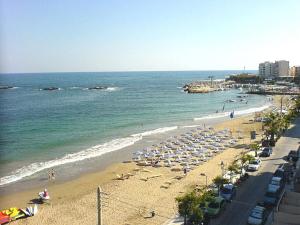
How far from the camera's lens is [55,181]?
2962 centimetres

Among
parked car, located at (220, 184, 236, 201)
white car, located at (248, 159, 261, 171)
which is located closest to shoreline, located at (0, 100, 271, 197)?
white car, located at (248, 159, 261, 171)

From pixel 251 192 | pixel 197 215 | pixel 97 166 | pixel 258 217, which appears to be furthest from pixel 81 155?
pixel 258 217

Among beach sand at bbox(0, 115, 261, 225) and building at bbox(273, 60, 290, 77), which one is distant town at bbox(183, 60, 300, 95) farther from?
beach sand at bbox(0, 115, 261, 225)

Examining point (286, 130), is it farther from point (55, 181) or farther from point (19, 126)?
point (19, 126)

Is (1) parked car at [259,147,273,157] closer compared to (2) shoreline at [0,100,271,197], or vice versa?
(2) shoreline at [0,100,271,197]

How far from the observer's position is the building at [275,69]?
7170 inches

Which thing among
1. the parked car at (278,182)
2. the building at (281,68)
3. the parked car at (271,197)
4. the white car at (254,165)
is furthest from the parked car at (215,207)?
the building at (281,68)

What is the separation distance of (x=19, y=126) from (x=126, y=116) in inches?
715

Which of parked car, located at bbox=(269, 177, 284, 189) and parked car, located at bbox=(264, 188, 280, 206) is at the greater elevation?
parked car, located at bbox=(269, 177, 284, 189)

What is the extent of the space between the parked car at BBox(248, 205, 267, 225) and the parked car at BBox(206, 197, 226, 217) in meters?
1.76

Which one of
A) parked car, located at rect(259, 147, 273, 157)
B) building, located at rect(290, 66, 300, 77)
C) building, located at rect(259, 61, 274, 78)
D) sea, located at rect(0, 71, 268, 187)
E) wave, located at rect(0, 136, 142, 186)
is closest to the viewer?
wave, located at rect(0, 136, 142, 186)

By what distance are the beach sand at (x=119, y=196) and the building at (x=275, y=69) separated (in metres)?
160

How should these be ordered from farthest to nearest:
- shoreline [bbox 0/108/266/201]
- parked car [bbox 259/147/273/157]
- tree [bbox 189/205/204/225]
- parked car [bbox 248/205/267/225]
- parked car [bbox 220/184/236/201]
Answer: parked car [bbox 259/147/273/157] < shoreline [bbox 0/108/266/201] < parked car [bbox 220/184/236/201] < parked car [bbox 248/205/267/225] < tree [bbox 189/205/204/225]

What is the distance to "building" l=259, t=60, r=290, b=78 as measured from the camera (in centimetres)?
18212
